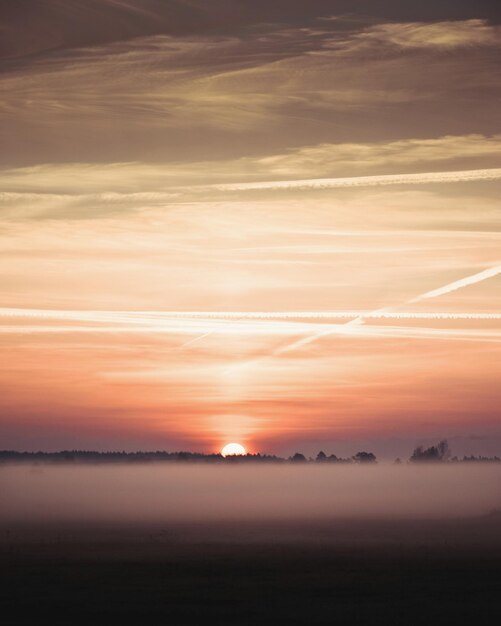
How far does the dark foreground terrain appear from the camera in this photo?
6141cm

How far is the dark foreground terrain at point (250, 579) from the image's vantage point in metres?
61.4

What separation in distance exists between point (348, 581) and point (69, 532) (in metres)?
59.2

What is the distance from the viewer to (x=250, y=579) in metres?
74.6

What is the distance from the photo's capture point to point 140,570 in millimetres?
80500

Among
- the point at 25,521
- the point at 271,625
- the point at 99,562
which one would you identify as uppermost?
the point at 25,521

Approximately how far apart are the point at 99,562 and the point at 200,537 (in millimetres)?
30637

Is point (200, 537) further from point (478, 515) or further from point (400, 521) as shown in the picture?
point (478, 515)

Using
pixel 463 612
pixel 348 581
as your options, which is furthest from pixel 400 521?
pixel 463 612

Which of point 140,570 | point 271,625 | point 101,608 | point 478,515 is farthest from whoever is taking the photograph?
point 478,515

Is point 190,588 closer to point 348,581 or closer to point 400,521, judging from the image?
point 348,581

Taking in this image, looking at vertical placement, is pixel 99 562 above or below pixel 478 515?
below

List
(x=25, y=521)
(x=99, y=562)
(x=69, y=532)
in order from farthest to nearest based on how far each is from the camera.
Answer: (x=25, y=521)
(x=69, y=532)
(x=99, y=562)

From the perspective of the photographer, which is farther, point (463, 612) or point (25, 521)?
point (25, 521)

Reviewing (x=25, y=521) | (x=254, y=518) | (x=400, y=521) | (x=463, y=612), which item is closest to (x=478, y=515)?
(x=400, y=521)
